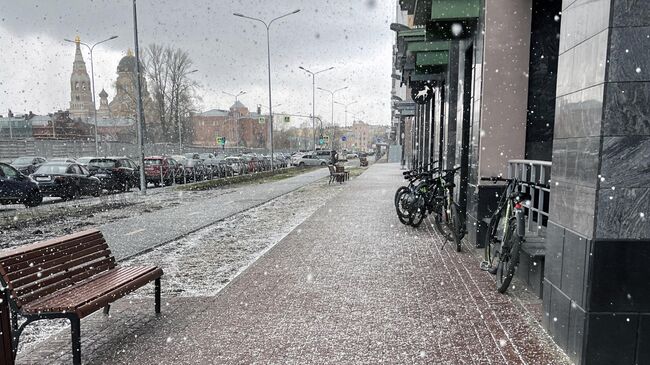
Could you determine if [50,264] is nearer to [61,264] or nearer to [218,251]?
[61,264]

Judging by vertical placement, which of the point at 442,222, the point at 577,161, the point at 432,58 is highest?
the point at 432,58

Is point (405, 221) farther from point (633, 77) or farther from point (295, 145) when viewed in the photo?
point (295, 145)

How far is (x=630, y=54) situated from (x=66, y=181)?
692 inches

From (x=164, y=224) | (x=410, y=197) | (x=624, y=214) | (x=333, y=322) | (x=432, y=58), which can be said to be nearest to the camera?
(x=624, y=214)

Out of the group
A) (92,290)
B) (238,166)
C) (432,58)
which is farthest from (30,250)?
(238,166)

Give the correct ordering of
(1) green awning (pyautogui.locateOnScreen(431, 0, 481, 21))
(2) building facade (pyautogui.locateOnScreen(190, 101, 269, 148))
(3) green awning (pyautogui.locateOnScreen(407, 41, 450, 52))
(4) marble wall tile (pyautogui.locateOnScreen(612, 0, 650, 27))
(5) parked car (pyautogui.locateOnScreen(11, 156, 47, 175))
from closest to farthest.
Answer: (4) marble wall tile (pyautogui.locateOnScreen(612, 0, 650, 27)) → (1) green awning (pyautogui.locateOnScreen(431, 0, 481, 21)) → (3) green awning (pyautogui.locateOnScreen(407, 41, 450, 52)) → (5) parked car (pyautogui.locateOnScreen(11, 156, 47, 175)) → (2) building facade (pyautogui.locateOnScreen(190, 101, 269, 148))

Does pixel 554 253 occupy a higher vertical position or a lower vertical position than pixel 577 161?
lower

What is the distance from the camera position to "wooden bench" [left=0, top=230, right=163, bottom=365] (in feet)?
11.0

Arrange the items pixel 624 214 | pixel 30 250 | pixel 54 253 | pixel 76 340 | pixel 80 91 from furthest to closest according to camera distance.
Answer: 1. pixel 80 91
2. pixel 54 253
3. pixel 30 250
4. pixel 76 340
5. pixel 624 214

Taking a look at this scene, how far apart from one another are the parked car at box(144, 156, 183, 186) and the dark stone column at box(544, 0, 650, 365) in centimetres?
2199

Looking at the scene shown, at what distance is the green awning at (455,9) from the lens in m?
7.38

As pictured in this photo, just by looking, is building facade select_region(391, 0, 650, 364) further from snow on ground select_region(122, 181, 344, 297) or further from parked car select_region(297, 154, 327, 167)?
parked car select_region(297, 154, 327, 167)

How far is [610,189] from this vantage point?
300 cm

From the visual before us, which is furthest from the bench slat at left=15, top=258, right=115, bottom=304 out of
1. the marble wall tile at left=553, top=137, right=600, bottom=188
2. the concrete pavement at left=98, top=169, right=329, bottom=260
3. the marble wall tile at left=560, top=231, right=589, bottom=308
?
the marble wall tile at left=553, top=137, right=600, bottom=188
